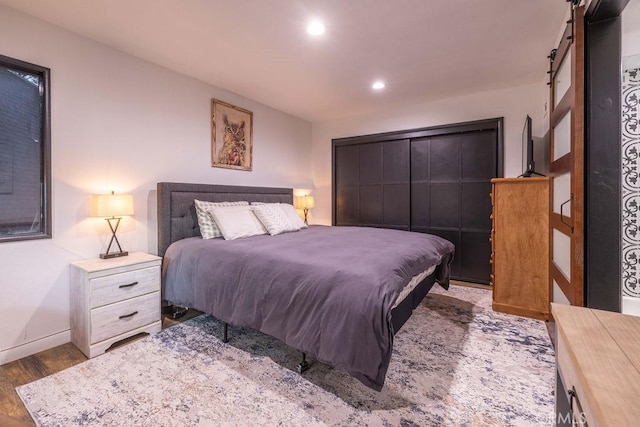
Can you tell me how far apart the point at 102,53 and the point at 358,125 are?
3416 millimetres

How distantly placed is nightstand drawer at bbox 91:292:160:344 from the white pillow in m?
0.80

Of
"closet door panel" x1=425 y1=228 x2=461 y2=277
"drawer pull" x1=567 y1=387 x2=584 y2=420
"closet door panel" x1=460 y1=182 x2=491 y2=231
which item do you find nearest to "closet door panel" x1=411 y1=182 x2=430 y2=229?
"closet door panel" x1=425 y1=228 x2=461 y2=277

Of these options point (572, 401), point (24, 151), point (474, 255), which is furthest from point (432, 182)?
point (24, 151)

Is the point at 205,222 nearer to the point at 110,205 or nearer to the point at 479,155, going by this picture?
the point at 110,205

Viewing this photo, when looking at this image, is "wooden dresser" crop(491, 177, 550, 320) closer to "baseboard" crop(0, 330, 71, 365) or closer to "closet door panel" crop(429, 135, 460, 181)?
"closet door panel" crop(429, 135, 460, 181)

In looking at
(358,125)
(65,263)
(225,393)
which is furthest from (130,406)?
(358,125)

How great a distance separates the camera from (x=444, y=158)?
3986 millimetres

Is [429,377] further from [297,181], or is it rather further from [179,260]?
[297,181]

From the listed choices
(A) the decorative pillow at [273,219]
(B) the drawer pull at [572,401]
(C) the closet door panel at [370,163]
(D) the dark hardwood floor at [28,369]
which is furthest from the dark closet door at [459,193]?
(D) the dark hardwood floor at [28,369]

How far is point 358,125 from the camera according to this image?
4719 mm

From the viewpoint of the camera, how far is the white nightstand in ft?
6.73

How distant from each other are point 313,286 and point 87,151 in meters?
2.32

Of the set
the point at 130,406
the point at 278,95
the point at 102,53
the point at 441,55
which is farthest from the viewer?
the point at 278,95

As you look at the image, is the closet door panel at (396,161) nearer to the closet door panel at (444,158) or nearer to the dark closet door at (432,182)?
the dark closet door at (432,182)
